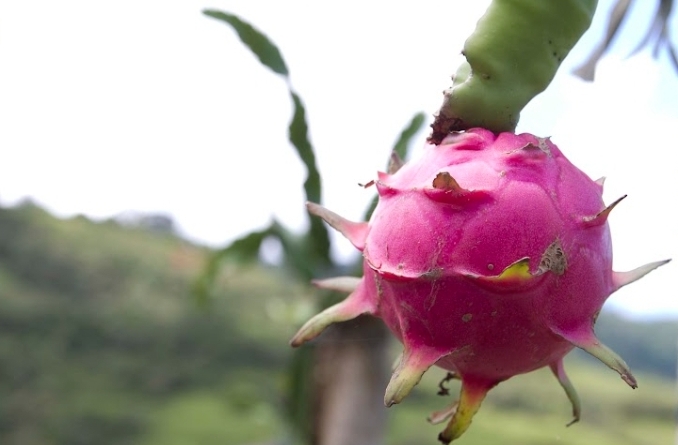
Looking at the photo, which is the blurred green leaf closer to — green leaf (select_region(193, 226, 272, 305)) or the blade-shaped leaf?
the blade-shaped leaf

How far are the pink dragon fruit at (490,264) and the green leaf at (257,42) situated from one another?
28 centimetres

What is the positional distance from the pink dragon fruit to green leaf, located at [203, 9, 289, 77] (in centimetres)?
28

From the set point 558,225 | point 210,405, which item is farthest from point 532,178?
point 210,405

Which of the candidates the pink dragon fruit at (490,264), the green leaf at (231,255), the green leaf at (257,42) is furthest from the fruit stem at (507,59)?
the green leaf at (231,255)

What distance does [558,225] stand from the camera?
1.07 ft

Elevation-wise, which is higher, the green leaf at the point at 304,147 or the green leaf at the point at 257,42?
the green leaf at the point at 257,42

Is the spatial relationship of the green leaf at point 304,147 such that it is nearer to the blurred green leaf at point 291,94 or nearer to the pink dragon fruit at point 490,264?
the blurred green leaf at point 291,94

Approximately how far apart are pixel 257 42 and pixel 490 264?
36cm

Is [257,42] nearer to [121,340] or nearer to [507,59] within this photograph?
[507,59]

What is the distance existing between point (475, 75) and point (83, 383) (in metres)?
2.28

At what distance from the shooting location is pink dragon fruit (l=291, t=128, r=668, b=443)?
12.5 inches

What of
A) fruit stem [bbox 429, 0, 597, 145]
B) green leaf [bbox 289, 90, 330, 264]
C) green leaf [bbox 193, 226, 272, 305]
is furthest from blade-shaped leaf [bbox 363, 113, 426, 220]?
green leaf [bbox 193, 226, 272, 305]

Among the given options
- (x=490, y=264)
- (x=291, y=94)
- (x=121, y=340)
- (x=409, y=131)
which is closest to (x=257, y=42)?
(x=291, y=94)

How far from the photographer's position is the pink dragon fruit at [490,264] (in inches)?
12.5
